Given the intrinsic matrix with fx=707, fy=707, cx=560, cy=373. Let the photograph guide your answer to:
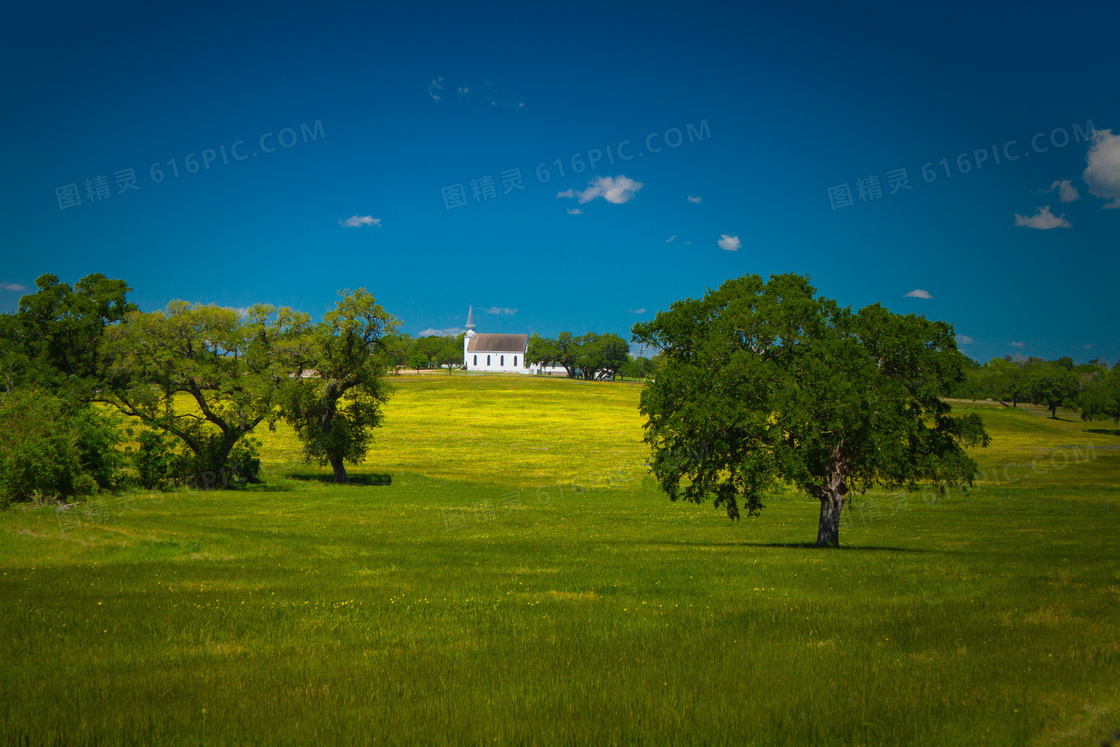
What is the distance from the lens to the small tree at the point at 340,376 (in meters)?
48.5

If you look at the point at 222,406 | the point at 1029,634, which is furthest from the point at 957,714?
the point at 222,406

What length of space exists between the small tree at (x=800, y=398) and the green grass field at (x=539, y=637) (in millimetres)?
2859

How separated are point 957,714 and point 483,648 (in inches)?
236

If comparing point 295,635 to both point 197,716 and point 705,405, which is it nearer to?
point 197,716

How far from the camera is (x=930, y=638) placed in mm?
10781

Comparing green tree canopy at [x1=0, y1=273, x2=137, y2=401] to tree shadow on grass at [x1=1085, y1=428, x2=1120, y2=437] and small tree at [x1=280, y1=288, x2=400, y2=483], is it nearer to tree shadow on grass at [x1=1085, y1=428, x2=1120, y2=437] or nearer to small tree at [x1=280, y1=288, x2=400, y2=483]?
small tree at [x1=280, y1=288, x2=400, y2=483]

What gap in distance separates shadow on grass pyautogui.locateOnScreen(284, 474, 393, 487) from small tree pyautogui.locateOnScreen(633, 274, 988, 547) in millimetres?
31830

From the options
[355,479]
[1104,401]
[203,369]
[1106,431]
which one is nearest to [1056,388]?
[1104,401]

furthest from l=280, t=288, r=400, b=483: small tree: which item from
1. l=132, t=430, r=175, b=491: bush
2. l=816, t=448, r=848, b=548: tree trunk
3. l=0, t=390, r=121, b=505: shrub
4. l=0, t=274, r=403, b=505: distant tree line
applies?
l=816, t=448, r=848, b=548: tree trunk

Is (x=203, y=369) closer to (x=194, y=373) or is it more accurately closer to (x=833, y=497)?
(x=194, y=373)

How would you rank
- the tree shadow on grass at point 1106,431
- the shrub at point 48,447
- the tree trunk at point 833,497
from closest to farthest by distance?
the tree trunk at point 833,497 → the shrub at point 48,447 → the tree shadow on grass at point 1106,431

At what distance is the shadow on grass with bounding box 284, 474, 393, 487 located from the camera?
170 feet

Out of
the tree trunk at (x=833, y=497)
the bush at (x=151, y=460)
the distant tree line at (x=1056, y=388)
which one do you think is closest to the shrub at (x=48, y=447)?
the bush at (x=151, y=460)

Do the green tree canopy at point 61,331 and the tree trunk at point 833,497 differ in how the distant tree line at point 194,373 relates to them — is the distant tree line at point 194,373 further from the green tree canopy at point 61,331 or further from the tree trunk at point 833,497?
the tree trunk at point 833,497
